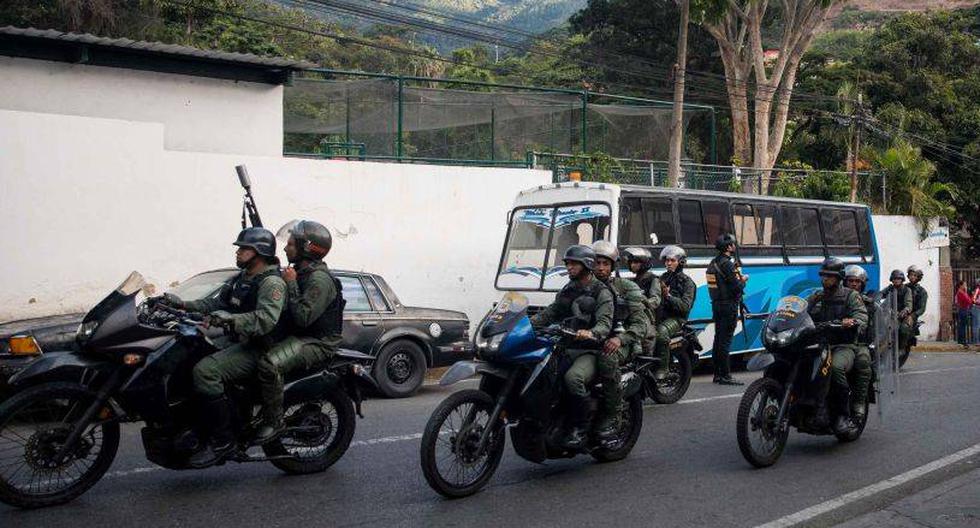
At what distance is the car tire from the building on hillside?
6342 millimetres

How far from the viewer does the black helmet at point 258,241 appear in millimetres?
6613

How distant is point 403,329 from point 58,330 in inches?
157

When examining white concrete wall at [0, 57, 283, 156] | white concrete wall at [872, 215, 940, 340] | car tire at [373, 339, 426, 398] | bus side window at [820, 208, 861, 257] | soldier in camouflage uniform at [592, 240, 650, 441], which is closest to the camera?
soldier in camouflage uniform at [592, 240, 650, 441]

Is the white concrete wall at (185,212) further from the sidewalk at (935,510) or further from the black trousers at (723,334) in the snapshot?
the sidewalk at (935,510)

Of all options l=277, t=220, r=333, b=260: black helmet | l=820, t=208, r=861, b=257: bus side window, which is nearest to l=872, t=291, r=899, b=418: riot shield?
l=277, t=220, r=333, b=260: black helmet

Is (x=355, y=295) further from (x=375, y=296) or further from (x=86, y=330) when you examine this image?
(x=86, y=330)

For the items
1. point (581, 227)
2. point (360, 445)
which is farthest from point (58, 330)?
point (581, 227)

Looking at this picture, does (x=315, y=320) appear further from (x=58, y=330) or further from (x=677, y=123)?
(x=677, y=123)

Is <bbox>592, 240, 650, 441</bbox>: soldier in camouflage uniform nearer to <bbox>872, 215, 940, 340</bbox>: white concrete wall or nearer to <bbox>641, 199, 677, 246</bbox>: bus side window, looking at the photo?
<bbox>641, 199, 677, 246</bbox>: bus side window

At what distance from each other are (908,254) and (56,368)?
26106mm

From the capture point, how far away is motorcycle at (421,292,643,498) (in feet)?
20.7

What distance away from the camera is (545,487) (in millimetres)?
6918

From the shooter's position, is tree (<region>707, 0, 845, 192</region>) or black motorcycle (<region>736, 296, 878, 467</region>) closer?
black motorcycle (<region>736, 296, 878, 467</region>)

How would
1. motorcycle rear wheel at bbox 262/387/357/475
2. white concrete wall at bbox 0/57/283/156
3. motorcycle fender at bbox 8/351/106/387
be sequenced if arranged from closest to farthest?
1. motorcycle fender at bbox 8/351/106/387
2. motorcycle rear wheel at bbox 262/387/357/475
3. white concrete wall at bbox 0/57/283/156
